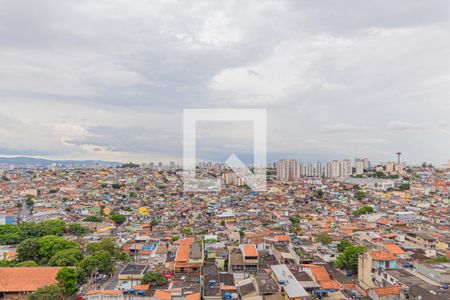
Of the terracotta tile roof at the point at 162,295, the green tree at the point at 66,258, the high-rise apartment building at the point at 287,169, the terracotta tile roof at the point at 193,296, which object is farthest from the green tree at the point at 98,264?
the high-rise apartment building at the point at 287,169

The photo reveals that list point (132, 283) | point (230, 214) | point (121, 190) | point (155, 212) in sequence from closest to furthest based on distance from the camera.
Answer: point (132, 283) → point (230, 214) → point (155, 212) → point (121, 190)

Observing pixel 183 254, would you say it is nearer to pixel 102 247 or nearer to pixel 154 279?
pixel 154 279

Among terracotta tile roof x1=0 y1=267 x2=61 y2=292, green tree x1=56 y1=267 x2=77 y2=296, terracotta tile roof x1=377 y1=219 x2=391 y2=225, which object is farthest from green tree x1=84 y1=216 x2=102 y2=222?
terracotta tile roof x1=377 y1=219 x2=391 y2=225

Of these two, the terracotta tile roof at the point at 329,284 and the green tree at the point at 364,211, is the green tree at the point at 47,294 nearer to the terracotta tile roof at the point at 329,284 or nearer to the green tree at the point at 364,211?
the terracotta tile roof at the point at 329,284

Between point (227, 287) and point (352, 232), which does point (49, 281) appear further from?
point (352, 232)

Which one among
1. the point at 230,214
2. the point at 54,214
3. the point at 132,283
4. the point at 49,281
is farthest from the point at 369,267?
the point at 54,214

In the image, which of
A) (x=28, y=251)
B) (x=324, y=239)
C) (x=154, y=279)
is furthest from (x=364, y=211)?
(x=28, y=251)
